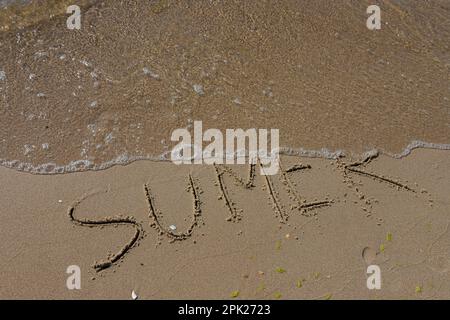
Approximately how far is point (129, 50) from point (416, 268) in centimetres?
382

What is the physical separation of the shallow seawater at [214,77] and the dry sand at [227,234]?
1.14 feet

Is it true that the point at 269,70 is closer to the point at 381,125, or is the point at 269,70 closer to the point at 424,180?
the point at 381,125

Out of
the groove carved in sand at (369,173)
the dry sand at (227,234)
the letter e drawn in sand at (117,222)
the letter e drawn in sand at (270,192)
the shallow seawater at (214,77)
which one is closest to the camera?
the dry sand at (227,234)

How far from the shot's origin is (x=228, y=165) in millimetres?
4625

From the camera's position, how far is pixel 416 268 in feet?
13.6

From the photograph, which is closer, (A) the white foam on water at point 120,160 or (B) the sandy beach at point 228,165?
(B) the sandy beach at point 228,165

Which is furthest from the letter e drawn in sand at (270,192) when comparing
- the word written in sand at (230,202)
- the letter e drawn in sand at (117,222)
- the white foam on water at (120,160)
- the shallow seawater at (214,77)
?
the letter e drawn in sand at (117,222)

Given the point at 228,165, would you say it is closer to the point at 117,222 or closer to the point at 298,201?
the point at 298,201

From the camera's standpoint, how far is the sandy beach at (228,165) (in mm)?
4086

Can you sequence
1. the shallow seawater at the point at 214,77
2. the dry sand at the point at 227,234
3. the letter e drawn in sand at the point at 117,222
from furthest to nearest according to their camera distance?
1. the shallow seawater at the point at 214,77
2. the letter e drawn in sand at the point at 117,222
3. the dry sand at the point at 227,234

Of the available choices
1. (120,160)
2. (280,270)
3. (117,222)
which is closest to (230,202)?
(280,270)

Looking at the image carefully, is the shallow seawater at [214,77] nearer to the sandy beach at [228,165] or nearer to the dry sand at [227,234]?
the sandy beach at [228,165]

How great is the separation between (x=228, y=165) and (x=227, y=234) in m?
0.73

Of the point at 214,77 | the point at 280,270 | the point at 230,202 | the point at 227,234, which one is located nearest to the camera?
the point at 280,270
